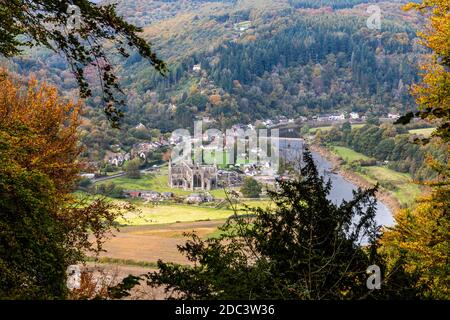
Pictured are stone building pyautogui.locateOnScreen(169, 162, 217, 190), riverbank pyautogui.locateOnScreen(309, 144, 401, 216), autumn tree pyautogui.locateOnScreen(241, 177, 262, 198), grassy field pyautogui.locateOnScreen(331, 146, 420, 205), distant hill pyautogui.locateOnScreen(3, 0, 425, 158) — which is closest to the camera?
autumn tree pyautogui.locateOnScreen(241, 177, 262, 198)

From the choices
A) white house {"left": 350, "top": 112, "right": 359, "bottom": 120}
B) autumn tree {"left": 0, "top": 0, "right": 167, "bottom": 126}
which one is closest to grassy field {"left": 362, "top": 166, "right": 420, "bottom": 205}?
autumn tree {"left": 0, "top": 0, "right": 167, "bottom": 126}

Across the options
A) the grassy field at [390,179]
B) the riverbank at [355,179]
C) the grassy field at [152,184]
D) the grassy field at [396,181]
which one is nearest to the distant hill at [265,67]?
the grassy field at [152,184]

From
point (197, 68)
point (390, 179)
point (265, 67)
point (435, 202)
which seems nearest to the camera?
point (435, 202)

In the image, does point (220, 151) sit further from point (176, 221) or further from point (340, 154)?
point (176, 221)

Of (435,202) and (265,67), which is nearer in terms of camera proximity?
(435,202)

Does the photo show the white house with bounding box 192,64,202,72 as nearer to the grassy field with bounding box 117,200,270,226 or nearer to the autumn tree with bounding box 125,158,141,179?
the autumn tree with bounding box 125,158,141,179

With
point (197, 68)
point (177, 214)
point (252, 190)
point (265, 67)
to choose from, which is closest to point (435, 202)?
point (252, 190)

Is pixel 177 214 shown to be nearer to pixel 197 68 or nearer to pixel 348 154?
pixel 348 154
